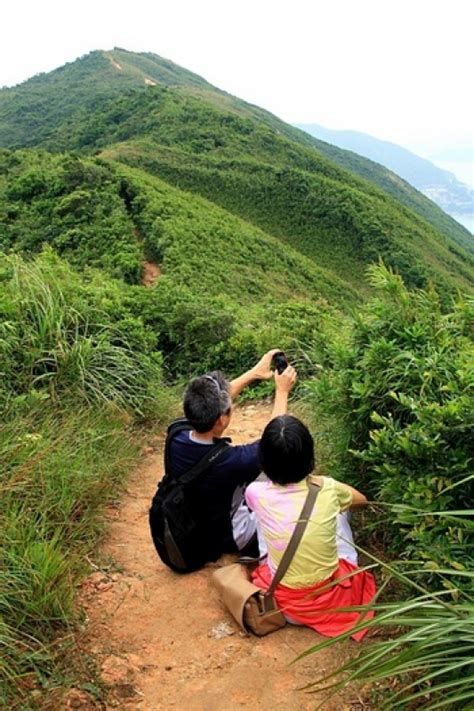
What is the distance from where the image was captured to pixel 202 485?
9.28ft

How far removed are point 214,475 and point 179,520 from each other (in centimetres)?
26

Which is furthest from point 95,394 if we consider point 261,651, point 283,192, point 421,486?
point 283,192

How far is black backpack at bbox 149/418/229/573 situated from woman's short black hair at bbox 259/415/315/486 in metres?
0.45

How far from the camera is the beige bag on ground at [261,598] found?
2.42m

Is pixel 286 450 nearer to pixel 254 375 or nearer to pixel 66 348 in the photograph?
pixel 254 375

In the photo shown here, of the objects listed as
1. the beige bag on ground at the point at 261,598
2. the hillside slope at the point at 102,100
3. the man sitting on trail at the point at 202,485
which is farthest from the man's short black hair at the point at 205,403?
the hillside slope at the point at 102,100

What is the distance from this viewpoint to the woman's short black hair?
2.37 meters

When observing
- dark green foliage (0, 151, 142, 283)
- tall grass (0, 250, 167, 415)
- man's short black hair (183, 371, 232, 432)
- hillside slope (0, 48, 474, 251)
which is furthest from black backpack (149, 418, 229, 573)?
hillside slope (0, 48, 474, 251)

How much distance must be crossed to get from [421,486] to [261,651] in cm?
93

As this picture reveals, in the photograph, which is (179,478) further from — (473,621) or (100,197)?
(100,197)

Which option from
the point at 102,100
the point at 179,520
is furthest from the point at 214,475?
the point at 102,100

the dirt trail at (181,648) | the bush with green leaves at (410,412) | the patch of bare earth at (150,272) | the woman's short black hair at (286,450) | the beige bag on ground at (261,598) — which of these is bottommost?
the patch of bare earth at (150,272)

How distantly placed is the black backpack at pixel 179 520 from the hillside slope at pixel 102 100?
45048mm

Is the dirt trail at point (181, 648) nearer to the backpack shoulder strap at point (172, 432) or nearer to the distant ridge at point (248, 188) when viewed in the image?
the backpack shoulder strap at point (172, 432)
